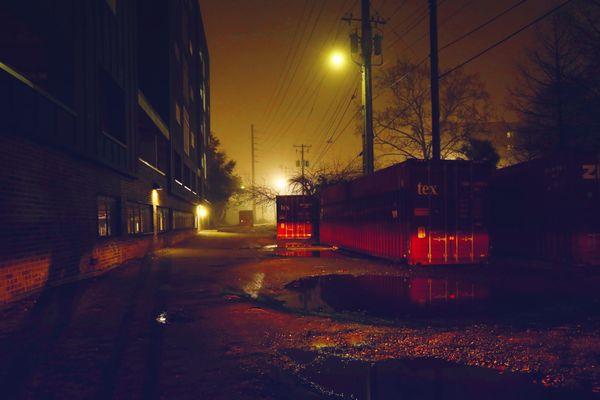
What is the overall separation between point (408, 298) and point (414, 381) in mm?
4215

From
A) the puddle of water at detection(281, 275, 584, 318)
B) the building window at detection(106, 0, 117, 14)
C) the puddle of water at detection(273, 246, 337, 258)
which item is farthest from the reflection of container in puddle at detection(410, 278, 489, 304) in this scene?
the building window at detection(106, 0, 117, 14)

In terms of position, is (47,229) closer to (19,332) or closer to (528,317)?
(19,332)

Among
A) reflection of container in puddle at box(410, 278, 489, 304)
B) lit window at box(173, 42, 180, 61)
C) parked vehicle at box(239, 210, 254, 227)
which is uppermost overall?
lit window at box(173, 42, 180, 61)

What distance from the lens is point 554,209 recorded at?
11664mm

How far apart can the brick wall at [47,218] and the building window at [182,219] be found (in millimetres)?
15549

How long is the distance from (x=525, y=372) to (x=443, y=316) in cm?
245

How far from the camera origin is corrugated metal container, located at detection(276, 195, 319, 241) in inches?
1024

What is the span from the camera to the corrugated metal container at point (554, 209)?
11086 mm

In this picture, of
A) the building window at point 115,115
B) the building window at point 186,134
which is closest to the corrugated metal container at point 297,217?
the building window at point 186,134

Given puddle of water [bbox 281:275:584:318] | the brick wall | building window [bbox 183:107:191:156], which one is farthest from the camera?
building window [bbox 183:107:191:156]

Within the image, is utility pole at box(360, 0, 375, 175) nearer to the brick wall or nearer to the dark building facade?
the dark building facade

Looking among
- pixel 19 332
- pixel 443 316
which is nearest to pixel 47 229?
pixel 19 332

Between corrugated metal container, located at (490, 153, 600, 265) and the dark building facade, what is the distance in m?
12.5

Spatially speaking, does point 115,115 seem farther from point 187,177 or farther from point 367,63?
point 187,177
